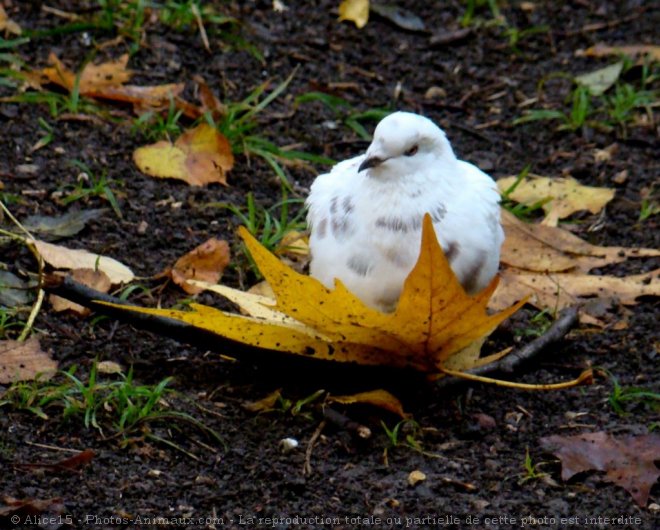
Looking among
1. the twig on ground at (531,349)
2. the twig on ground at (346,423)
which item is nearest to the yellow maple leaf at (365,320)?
the twig on ground at (531,349)

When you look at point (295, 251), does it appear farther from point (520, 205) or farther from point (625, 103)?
point (625, 103)

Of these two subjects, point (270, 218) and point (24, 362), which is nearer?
point (24, 362)

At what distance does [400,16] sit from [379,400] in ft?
10.6

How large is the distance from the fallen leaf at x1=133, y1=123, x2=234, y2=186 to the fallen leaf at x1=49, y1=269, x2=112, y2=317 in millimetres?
834

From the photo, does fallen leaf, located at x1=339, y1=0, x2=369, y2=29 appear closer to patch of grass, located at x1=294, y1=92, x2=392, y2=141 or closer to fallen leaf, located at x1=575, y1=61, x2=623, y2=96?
patch of grass, located at x1=294, y1=92, x2=392, y2=141

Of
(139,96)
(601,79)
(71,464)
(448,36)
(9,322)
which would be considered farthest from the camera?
(448,36)

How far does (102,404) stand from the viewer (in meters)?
3.69

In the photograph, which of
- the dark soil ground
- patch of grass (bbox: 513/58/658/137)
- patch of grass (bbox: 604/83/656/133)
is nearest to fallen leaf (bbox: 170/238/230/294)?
the dark soil ground

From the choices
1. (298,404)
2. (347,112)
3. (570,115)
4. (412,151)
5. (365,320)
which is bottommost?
(347,112)

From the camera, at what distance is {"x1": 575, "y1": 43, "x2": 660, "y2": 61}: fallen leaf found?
6.30m

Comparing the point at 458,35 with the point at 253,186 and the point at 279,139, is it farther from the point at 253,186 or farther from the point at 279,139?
the point at 253,186

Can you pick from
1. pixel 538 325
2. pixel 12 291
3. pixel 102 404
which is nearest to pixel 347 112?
pixel 538 325

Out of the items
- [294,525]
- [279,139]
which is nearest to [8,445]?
[294,525]

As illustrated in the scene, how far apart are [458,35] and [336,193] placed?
2.62 meters
